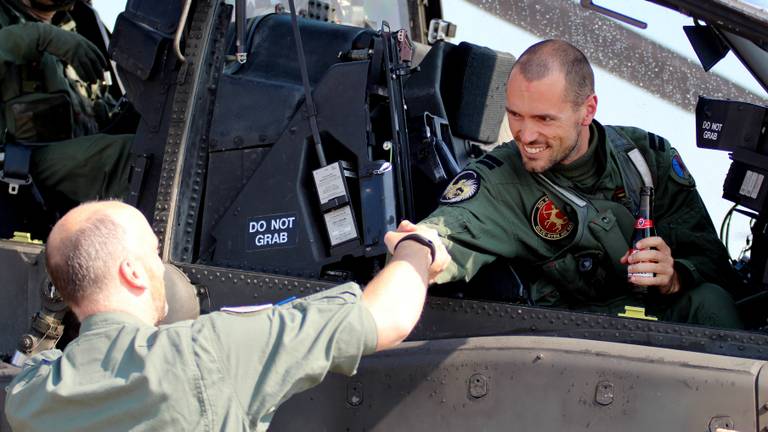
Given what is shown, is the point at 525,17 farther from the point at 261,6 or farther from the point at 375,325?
the point at 375,325

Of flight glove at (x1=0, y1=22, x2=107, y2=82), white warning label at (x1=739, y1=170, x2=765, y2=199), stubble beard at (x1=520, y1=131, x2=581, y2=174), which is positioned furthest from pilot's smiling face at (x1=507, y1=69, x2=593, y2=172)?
flight glove at (x1=0, y1=22, x2=107, y2=82)

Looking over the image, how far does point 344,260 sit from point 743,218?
122 cm

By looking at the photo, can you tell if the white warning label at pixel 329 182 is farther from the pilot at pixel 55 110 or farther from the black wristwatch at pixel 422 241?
the pilot at pixel 55 110

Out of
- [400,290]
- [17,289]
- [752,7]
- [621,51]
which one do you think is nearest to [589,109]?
[752,7]

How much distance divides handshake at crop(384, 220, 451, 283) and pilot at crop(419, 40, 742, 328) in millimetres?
208

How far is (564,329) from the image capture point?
2672 millimetres

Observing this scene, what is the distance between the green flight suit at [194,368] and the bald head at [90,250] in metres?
0.06

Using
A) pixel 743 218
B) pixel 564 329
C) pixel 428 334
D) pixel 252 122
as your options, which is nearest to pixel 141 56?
pixel 252 122

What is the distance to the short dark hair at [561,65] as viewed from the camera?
2904 mm

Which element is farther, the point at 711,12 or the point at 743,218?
the point at 743,218

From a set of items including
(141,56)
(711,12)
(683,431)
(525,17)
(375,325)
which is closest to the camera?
(375,325)

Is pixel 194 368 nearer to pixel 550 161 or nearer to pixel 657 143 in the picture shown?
pixel 550 161

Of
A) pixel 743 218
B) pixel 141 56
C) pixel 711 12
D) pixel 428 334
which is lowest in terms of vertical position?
pixel 428 334

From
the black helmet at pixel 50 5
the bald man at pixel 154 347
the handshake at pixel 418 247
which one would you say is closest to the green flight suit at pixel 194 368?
the bald man at pixel 154 347
